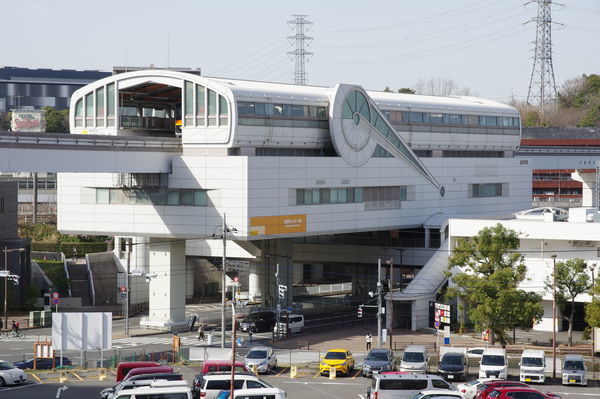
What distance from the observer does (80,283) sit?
84562 millimetres

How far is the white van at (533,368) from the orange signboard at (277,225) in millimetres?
21018

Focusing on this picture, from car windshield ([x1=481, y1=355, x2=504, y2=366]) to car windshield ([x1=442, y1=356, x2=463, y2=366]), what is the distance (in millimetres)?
1282

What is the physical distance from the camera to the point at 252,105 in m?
65.6

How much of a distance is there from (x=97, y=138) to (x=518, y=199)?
4706 cm

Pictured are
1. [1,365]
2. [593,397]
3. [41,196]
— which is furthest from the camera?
[41,196]

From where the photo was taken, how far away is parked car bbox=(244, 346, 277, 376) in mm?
51831

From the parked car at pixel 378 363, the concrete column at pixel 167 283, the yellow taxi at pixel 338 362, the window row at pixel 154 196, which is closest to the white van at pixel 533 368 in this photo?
the parked car at pixel 378 363

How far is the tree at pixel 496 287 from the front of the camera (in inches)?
2363

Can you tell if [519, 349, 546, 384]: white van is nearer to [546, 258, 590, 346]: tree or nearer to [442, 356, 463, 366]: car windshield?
[442, 356, 463, 366]: car windshield

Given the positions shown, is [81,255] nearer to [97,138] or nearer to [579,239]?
[97,138]

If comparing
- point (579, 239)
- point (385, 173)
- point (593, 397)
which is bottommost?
point (593, 397)

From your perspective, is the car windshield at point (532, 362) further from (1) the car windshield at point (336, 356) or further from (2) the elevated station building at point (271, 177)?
(2) the elevated station building at point (271, 177)

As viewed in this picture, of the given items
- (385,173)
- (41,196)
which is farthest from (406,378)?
(41,196)

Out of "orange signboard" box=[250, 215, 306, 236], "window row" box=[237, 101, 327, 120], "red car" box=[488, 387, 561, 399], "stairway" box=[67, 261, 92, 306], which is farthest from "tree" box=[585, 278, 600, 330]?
"stairway" box=[67, 261, 92, 306]
